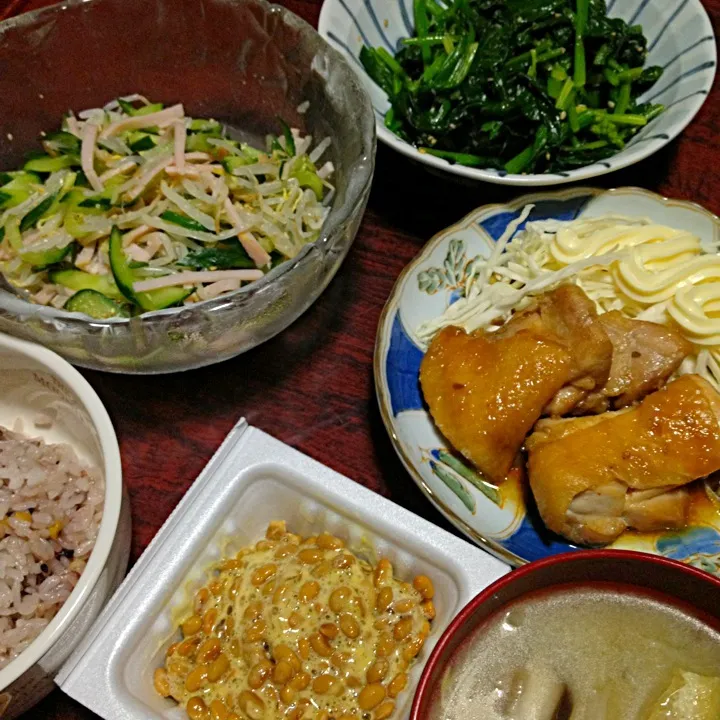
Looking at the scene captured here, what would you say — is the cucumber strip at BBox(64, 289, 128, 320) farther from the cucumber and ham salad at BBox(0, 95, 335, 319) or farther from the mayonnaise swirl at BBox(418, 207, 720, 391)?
the mayonnaise swirl at BBox(418, 207, 720, 391)

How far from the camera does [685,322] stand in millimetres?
2043

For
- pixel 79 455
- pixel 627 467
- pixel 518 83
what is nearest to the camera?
pixel 627 467

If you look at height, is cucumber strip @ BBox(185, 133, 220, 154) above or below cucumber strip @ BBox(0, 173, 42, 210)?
above

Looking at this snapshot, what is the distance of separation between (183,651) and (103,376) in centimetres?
81

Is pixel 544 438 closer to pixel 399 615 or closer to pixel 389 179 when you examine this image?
pixel 399 615

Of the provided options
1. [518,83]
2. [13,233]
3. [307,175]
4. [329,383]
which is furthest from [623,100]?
[13,233]

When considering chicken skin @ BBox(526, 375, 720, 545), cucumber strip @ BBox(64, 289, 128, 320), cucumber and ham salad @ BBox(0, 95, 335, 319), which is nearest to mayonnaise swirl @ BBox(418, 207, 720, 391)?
chicken skin @ BBox(526, 375, 720, 545)

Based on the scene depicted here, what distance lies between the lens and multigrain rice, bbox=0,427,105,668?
1.62 metres

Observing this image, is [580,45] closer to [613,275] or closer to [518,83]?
[518,83]

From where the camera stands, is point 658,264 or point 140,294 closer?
point 140,294

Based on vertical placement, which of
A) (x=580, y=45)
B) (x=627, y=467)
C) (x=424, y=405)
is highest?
(x=580, y=45)

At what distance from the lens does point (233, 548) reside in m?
1.84

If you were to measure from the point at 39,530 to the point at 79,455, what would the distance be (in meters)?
0.28

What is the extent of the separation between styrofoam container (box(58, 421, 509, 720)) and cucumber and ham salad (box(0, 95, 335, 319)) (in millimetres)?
512
